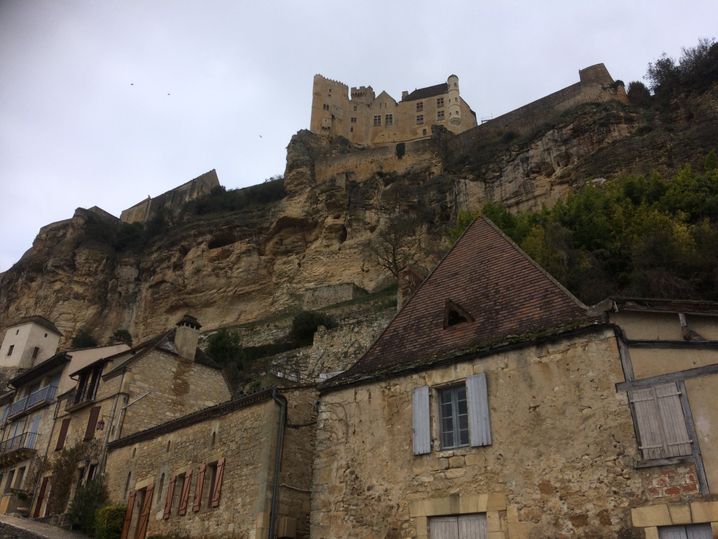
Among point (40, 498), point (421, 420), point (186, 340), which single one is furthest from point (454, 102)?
→ point (421, 420)

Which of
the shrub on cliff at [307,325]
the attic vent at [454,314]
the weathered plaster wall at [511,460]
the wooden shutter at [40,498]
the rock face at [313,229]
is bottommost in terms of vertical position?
the weathered plaster wall at [511,460]

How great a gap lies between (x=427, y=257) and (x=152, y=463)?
24.1 metres

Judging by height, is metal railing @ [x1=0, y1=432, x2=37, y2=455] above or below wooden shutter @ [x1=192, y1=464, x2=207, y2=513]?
above

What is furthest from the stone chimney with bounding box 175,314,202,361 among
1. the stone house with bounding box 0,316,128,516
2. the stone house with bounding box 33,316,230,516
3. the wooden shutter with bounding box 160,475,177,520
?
the wooden shutter with bounding box 160,475,177,520

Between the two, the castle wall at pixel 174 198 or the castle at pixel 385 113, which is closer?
the castle wall at pixel 174 198

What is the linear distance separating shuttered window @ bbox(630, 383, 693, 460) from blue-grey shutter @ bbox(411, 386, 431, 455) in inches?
113

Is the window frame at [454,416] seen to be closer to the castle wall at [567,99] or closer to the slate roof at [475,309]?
the slate roof at [475,309]

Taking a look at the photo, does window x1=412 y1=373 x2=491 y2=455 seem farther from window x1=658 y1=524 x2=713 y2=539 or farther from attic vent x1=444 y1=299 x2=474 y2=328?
window x1=658 y1=524 x2=713 y2=539

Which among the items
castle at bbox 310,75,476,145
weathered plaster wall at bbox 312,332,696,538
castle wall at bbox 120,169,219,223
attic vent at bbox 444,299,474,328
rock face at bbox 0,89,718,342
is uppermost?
castle at bbox 310,75,476,145

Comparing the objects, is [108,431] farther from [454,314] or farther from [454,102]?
[454,102]

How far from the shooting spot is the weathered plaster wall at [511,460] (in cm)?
755

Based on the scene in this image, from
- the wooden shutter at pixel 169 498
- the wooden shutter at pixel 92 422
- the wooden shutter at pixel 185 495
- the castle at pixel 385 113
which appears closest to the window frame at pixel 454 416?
the wooden shutter at pixel 185 495

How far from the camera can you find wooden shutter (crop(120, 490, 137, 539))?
45.4 ft

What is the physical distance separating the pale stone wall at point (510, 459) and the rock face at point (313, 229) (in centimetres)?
2393
